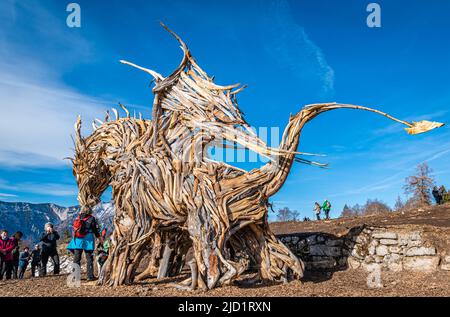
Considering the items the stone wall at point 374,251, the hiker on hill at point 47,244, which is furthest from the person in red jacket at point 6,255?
the stone wall at point 374,251

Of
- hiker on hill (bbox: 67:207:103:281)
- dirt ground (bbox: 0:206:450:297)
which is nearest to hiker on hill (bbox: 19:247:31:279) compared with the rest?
dirt ground (bbox: 0:206:450:297)

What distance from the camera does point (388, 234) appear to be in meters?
8.87

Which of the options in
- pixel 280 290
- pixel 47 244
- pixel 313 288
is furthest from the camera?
pixel 47 244

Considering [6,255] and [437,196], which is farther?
[437,196]

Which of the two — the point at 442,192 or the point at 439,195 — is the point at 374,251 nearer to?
the point at 439,195

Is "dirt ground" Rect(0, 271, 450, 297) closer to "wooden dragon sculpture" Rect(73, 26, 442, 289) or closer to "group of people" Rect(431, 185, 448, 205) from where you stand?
"wooden dragon sculpture" Rect(73, 26, 442, 289)

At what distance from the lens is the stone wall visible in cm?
832

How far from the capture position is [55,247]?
31.7 feet

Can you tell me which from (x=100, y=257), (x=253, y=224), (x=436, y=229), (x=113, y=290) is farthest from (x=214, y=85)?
(x=436, y=229)

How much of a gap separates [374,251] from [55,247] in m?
8.30

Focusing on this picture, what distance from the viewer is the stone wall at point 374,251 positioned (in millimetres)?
8320

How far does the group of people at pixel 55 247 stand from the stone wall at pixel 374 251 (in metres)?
5.20

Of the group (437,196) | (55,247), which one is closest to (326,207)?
(437,196)
